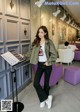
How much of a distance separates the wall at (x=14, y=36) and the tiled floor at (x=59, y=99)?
1.03 feet

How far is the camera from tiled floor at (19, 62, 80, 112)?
2.74m

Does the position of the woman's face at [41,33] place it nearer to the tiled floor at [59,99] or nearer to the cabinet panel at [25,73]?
the cabinet panel at [25,73]

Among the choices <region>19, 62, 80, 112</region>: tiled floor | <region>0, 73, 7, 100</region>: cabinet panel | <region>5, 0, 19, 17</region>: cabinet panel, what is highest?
<region>5, 0, 19, 17</region>: cabinet panel

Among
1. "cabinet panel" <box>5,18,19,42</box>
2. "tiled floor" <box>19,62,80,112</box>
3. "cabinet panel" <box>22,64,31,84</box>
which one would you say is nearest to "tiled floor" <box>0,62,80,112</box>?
"tiled floor" <box>19,62,80,112</box>

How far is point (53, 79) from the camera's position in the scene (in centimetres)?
Answer: 360

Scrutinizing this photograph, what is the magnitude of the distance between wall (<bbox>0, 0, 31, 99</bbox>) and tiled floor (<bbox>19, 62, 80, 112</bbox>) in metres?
0.31

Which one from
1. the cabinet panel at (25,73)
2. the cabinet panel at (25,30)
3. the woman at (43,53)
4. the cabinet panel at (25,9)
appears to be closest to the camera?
the woman at (43,53)

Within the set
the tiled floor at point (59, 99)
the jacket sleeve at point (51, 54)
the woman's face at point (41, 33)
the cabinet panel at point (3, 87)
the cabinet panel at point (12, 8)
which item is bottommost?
the tiled floor at point (59, 99)

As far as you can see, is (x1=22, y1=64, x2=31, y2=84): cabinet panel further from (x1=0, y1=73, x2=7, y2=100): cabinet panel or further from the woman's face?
the woman's face

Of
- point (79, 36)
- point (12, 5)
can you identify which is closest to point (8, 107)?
point (12, 5)

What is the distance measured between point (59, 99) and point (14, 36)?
5.51ft

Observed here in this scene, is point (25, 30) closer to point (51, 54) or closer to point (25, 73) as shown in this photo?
point (25, 73)

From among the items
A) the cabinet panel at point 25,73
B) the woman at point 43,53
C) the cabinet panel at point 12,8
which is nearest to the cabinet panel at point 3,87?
the woman at point 43,53

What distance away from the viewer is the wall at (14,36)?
2.80m
